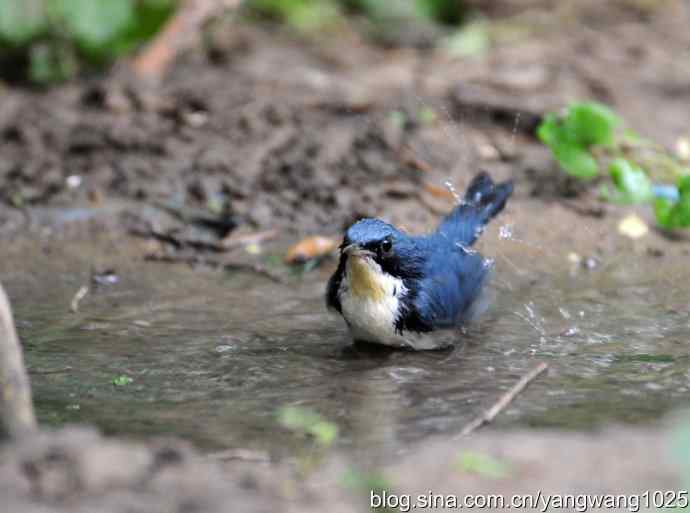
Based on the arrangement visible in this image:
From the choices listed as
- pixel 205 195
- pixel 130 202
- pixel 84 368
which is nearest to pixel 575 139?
pixel 205 195

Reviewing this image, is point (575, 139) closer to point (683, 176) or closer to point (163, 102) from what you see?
point (683, 176)

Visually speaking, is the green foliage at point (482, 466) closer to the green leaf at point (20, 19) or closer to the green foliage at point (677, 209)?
the green foliage at point (677, 209)

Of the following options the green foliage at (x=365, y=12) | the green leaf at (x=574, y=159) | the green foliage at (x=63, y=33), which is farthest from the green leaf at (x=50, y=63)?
the green leaf at (x=574, y=159)

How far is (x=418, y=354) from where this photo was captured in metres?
5.36

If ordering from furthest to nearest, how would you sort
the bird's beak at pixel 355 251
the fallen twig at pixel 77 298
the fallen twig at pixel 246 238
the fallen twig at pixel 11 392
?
the fallen twig at pixel 246 238, the fallen twig at pixel 77 298, the bird's beak at pixel 355 251, the fallen twig at pixel 11 392

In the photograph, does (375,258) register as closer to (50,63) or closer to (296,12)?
(50,63)

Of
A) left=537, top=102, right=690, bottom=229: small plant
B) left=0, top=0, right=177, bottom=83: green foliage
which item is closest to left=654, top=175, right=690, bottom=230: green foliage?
left=537, top=102, right=690, bottom=229: small plant

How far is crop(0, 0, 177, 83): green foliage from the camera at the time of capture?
27.1 ft

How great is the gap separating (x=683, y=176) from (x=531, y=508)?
3.57 m

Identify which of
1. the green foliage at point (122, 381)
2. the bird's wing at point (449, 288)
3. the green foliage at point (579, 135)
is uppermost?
the green foliage at point (579, 135)

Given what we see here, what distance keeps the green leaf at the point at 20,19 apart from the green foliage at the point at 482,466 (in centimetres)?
566

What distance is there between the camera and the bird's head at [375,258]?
5121mm

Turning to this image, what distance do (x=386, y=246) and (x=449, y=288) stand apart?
1.30 feet

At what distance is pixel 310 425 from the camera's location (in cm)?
397
